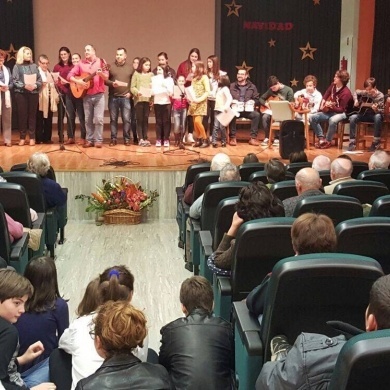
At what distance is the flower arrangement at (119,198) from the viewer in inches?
261

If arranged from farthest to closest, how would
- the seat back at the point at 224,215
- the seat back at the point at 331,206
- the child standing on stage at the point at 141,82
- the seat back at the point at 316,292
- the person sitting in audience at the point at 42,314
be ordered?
the child standing on stage at the point at 141,82 → the seat back at the point at 224,215 → the seat back at the point at 331,206 → the person sitting in audience at the point at 42,314 → the seat back at the point at 316,292

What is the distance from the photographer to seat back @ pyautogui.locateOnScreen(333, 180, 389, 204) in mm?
3949

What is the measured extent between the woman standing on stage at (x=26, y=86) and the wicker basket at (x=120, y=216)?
107 inches

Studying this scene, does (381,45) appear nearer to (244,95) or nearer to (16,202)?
(244,95)

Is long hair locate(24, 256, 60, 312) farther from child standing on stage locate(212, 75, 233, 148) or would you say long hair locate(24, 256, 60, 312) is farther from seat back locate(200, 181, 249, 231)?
child standing on stage locate(212, 75, 233, 148)

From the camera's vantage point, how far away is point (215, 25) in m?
11.3

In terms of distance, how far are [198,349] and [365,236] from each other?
881mm

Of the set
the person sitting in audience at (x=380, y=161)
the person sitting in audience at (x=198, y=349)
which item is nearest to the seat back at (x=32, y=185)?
the person sitting in audience at (x=198, y=349)

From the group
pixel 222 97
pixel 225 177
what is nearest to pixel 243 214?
pixel 225 177

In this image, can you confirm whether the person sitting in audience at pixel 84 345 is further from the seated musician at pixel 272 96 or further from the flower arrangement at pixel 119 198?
the seated musician at pixel 272 96

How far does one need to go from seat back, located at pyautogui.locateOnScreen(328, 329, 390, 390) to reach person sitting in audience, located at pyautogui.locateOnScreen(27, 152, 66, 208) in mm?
3937

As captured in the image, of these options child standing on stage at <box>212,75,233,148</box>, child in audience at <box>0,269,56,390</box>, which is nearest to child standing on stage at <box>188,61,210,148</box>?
child standing on stage at <box>212,75,233,148</box>

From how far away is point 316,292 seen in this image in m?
2.00

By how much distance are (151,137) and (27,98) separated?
219cm
